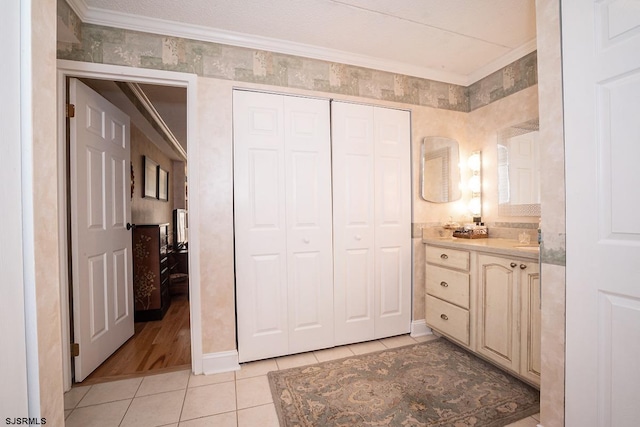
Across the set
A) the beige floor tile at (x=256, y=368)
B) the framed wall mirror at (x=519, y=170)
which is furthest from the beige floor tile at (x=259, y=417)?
the framed wall mirror at (x=519, y=170)

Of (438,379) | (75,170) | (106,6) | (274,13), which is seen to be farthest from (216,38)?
(438,379)

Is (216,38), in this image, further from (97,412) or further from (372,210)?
(97,412)

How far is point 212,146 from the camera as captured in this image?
2.11 metres

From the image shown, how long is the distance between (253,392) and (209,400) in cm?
28

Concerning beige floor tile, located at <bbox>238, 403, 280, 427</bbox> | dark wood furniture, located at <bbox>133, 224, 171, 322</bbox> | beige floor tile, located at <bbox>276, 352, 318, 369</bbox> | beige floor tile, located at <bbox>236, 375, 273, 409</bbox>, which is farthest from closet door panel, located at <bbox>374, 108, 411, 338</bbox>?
dark wood furniture, located at <bbox>133, 224, 171, 322</bbox>

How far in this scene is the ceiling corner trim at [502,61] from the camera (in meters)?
2.28

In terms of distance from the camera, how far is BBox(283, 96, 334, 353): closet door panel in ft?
7.56

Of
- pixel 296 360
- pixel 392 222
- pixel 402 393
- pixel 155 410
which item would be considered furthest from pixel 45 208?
pixel 392 222

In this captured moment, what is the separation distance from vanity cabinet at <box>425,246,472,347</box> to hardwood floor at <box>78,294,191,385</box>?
2.17 m

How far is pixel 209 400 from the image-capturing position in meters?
1.78

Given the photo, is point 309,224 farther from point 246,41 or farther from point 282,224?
point 246,41

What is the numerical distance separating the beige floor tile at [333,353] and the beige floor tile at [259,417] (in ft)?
2.13

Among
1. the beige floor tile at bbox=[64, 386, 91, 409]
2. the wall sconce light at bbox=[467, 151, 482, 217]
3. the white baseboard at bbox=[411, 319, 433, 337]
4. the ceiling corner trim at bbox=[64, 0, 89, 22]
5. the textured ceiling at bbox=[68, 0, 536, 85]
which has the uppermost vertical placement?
the textured ceiling at bbox=[68, 0, 536, 85]

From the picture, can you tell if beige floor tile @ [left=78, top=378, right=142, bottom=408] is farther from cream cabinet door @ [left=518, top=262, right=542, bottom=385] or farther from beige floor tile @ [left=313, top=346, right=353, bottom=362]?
cream cabinet door @ [left=518, top=262, right=542, bottom=385]
